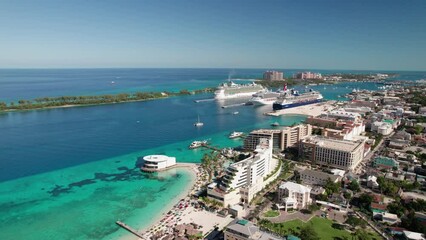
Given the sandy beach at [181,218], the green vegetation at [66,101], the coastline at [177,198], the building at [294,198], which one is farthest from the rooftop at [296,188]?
the green vegetation at [66,101]

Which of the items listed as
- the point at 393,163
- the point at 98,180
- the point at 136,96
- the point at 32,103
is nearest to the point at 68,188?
the point at 98,180

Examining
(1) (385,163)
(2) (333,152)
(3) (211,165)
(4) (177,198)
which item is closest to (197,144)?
(3) (211,165)

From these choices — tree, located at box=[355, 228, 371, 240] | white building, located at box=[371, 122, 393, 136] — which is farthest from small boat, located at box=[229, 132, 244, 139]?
tree, located at box=[355, 228, 371, 240]

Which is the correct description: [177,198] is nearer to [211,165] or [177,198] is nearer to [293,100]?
[211,165]

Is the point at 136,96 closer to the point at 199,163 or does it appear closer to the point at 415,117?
the point at 199,163

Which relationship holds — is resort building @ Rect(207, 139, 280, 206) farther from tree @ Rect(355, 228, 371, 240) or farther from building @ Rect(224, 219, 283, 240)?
tree @ Rect(355, 228, 371, 240)
